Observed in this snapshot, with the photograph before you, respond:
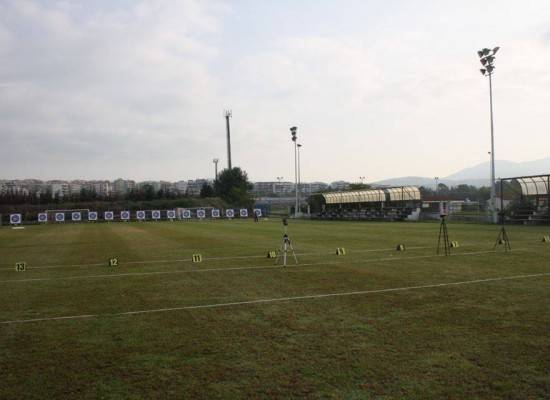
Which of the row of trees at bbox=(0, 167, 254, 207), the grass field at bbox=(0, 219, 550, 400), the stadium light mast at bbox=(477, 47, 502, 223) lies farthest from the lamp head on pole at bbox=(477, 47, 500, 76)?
the row of trees at bbox=(0, 167, 254, 207)

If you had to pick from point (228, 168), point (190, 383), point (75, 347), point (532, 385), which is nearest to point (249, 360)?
point (190, 383)

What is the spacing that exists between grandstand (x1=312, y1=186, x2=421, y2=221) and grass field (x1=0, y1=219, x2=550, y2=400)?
1345 inches

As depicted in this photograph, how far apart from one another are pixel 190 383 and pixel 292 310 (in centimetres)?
346

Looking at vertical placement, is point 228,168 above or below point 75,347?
above

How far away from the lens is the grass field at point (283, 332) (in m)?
4.94

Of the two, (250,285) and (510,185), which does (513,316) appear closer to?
(250,285)

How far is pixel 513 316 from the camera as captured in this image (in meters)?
7.42

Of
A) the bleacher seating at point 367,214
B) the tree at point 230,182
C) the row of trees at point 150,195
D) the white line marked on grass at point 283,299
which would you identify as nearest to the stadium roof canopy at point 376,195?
the bleacher seating at point 367,214

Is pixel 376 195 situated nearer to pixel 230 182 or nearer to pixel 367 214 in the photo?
pixel 367 214

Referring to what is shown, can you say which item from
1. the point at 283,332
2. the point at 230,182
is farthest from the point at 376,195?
the point at 230,182

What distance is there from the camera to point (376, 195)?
5369 centimetres

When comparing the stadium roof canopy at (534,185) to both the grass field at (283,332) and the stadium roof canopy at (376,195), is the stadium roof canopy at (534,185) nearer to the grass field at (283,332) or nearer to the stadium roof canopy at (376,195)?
the stadium roof canopy at (376,195)

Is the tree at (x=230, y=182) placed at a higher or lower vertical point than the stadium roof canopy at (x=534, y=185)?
higher

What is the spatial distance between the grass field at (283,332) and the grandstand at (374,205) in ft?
112
